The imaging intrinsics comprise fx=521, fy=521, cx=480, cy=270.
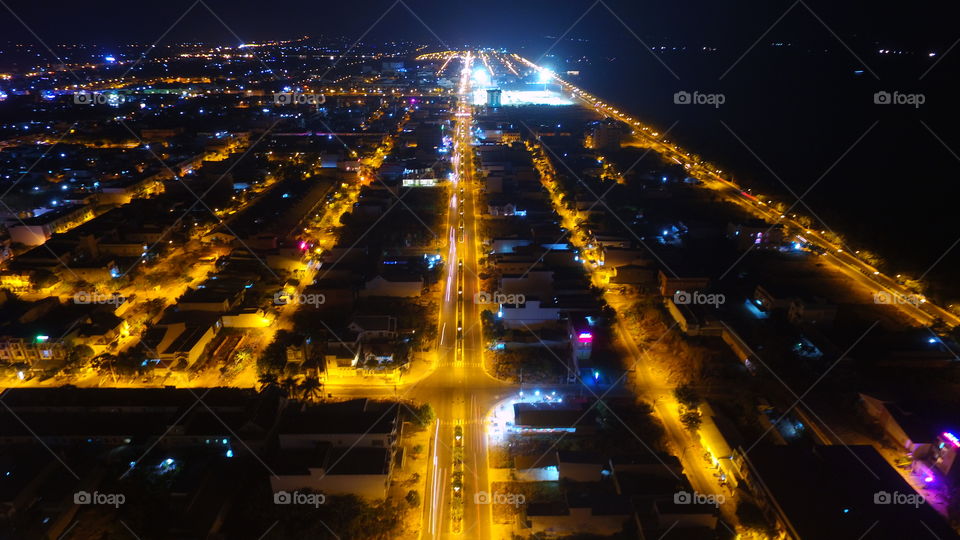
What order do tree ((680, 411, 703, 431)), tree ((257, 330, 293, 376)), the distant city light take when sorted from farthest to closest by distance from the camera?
the distant city light → tree ((257, 330, 293, 376)) → tree ((680, 411, 703, 431))

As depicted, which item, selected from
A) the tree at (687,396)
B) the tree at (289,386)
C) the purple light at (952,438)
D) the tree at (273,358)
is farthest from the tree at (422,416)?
the purple light at (952,438)

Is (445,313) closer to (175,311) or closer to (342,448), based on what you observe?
(342,448)

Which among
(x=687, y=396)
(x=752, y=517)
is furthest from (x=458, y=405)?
(x=752, y=517)

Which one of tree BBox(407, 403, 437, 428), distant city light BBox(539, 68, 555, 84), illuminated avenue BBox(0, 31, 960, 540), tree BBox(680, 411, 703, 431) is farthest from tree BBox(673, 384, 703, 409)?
distant city light BBox(539, 68, 555, 84)

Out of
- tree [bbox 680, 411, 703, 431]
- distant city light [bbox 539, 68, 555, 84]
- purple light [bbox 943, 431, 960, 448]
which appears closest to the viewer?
purple light [bbox 943, 431, 960, 448]

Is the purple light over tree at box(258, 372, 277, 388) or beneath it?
beneath

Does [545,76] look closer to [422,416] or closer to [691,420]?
[691,420]

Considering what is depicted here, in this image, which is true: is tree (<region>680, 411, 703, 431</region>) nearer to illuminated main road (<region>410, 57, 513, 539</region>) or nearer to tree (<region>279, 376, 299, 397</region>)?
illuminated main road (<region>410, 57, 513, 539</region>)
